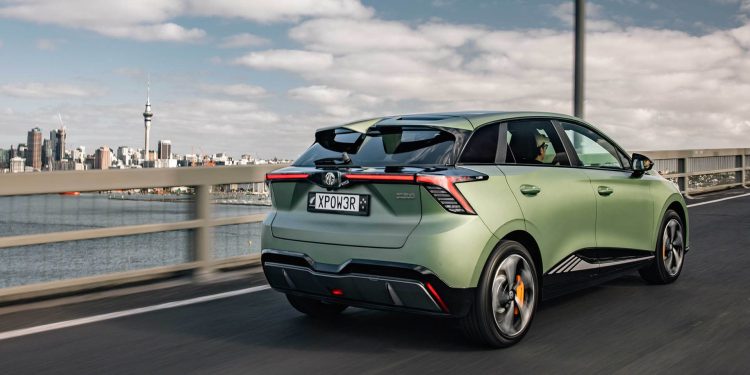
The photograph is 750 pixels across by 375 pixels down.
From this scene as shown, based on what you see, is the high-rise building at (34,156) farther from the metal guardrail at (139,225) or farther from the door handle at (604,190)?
the door handle at (604,190)

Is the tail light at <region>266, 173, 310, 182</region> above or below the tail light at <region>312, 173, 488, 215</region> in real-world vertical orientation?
above

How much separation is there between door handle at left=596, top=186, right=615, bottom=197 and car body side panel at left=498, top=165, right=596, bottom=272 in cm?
15

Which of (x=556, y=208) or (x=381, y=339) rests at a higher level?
(x=556, y=208)

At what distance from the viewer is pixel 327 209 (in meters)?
5.22

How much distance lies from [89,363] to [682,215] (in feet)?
17.5

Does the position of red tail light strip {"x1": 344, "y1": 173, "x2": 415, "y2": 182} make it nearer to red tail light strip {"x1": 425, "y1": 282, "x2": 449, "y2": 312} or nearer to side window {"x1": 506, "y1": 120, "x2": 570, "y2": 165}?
red tail light strip {"x1": 425, "y1": 282, "x2": 449, "y2": 312}

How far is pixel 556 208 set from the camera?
5621 millimetres

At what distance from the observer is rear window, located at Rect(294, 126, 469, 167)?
5.07 meters

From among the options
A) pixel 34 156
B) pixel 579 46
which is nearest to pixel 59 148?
pixel 34 156

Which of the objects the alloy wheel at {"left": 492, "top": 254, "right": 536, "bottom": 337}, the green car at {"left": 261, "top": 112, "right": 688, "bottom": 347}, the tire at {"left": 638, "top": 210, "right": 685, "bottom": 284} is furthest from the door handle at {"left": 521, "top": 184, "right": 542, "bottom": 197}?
the tire at {"left": 638, "top": 210, "right": 685, "bottom": 284}

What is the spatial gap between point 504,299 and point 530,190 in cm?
75

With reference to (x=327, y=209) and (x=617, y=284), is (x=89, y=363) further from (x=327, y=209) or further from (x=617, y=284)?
(x=617, y=284)

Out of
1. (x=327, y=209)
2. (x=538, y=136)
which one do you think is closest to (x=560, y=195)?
(x=538, y=136)

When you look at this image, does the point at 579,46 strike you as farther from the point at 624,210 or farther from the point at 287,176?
the point at 287,176
